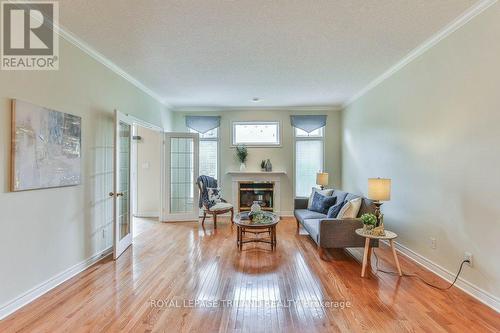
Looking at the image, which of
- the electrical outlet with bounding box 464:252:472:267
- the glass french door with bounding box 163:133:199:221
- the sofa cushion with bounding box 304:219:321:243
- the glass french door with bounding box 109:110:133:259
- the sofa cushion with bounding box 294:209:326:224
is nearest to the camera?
the electrical outlet with bounding box 464:252:472:267

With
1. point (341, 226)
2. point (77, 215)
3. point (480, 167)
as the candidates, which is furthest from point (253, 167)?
point (480, 167)

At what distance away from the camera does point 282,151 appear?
6293mm

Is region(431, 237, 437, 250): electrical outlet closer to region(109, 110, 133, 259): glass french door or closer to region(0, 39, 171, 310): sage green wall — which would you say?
region(109, 110, 133, 259): glass french door

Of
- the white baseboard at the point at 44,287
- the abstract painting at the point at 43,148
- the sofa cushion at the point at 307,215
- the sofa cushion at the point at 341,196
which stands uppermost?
the abstract painting at the point at 43,148

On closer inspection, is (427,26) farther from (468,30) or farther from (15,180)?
(15,180)

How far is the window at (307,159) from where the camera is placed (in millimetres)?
6316

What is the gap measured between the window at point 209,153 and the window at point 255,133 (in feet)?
1.65

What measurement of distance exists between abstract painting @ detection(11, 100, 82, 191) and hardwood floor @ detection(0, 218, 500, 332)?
44.8 inches

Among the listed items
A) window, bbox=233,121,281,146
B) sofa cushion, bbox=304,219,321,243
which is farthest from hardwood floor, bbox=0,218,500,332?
window, bbox=233,121,281,146

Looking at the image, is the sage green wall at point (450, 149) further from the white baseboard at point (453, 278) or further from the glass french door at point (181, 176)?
the glass french door at point (181, 176)

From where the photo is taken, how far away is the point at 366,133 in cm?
480

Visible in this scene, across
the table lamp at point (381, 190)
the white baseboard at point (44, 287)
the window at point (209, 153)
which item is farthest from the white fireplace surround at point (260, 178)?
the white baseboard at point (44, 287)

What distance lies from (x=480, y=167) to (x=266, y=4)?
2487 millimetres

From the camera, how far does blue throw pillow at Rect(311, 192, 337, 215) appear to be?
4.40 m
